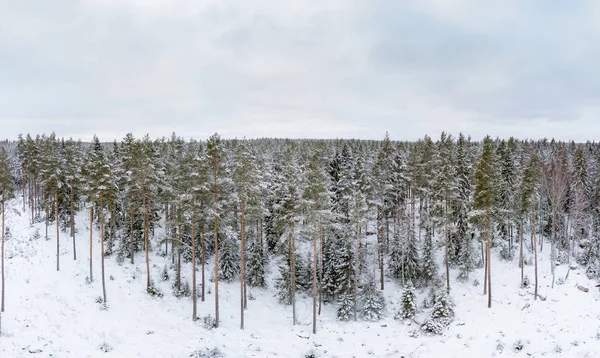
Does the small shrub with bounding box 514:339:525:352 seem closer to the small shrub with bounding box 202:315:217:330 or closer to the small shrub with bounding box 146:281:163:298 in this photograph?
the small shrub with bounding box 202:315:217:330

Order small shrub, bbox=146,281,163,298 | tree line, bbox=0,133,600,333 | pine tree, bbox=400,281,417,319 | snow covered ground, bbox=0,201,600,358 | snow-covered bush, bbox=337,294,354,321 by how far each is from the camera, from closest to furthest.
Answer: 1. snow covered ground, bbox=0,201,600,358
2. tree line, bbox=0,133,600,333
3. pine tree, bbox=400,281,417,319
4. small shrub, bbox=146,281,163,298
5. snow-covered bush, bbox=337,294,354,321

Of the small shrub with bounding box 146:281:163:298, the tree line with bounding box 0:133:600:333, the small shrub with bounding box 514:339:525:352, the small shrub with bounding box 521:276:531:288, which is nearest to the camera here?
the small shrub with bounding box 514:339:525:352

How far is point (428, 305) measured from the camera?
116ft

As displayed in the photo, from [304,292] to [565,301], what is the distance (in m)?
25.9

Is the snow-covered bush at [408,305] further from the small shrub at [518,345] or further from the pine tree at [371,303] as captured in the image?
the small shrub at [518,345]

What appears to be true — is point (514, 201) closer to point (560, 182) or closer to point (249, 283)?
point (560, 182)

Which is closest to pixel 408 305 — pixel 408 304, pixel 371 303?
pixel 408 304

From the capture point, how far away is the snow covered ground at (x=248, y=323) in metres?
25.9

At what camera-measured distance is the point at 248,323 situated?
31969 mm

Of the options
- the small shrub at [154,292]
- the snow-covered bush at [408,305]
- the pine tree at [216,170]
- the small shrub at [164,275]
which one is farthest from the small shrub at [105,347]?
the snow-covered bush at [408,305]

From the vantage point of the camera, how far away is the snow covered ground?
25859 millimetres

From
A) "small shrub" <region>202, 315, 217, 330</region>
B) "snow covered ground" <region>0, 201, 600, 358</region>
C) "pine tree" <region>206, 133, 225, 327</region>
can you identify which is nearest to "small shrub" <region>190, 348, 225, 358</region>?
"snow covered ground" <region>0, 201, 600, 358</region>

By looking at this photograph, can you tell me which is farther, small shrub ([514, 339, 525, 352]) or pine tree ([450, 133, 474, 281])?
pine tree ([450, 133, 474, 281])

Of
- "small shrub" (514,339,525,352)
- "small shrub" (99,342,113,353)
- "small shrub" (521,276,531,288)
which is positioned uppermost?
"small shrub" (521,276,531,288)
